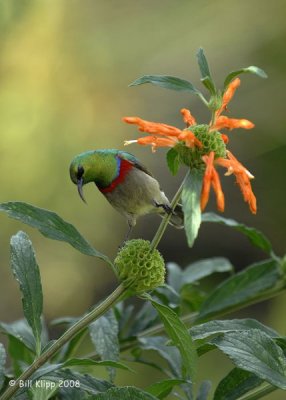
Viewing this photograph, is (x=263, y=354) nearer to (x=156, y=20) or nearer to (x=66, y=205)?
(x=66, y=205)

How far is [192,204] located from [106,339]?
0.36m

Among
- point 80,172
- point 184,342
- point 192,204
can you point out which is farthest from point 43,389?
point 80,172

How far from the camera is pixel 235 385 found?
97cm

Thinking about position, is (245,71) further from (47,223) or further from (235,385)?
(235,385)

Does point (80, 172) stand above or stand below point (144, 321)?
above

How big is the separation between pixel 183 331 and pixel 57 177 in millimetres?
3349

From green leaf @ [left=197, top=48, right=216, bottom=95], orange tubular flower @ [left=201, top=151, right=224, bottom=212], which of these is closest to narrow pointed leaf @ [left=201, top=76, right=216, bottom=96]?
green leaf @ [left=197, top=48, right=216, bottom=95]

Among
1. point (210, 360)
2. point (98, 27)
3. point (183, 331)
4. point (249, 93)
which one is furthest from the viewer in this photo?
point (98, 27)

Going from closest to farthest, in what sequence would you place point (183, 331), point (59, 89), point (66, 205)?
point (183, 331) < point (66, 205) < point (59, 89)

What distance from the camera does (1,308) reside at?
430 centimetres

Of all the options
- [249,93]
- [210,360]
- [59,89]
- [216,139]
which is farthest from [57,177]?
[216,139]

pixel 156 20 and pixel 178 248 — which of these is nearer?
pixel 178 248

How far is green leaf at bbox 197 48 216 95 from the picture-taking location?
2.91 ft

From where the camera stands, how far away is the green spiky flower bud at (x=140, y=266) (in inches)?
37.4
